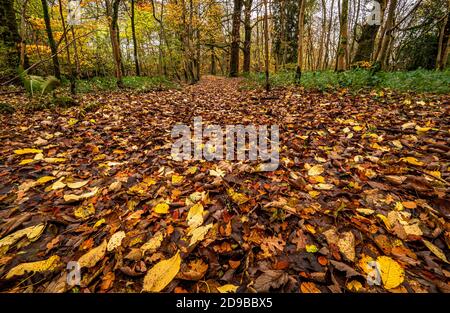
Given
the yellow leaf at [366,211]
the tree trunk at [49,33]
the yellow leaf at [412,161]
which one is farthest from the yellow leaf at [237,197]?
the tree trunk at [49,33]

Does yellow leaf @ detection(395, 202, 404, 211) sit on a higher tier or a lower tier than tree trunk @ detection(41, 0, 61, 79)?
lower

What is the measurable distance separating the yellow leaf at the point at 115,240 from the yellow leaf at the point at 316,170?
6.58 ft

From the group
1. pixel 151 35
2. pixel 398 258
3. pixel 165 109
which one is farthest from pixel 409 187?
pixel 151 35

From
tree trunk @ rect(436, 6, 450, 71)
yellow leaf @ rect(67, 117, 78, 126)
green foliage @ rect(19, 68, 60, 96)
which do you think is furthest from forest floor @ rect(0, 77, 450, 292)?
tree trunk @ rect(436, 6, 450, 71)

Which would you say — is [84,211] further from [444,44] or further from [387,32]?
[444,44]

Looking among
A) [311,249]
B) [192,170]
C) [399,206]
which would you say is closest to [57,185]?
[192,170]

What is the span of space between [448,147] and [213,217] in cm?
292

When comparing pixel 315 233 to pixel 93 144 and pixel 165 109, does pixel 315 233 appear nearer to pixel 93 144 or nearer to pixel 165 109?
pixel 93 144

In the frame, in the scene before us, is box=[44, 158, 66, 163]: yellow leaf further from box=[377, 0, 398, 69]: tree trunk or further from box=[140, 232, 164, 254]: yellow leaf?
box=[377, 0, 398, 69]: tree trunk

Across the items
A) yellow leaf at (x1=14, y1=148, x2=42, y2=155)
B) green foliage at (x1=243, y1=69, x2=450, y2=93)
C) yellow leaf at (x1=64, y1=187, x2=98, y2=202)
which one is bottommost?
yellow leaf at (x1=64, y1=187, x2=98, y2=202)

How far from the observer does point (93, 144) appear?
347 centimetres

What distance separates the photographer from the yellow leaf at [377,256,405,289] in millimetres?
1357

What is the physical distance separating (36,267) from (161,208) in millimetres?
938

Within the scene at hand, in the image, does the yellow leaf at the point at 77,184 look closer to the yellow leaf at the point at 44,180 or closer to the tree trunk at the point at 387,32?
the yellow leaf at the point at 44,180
